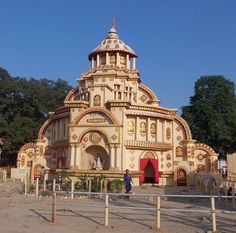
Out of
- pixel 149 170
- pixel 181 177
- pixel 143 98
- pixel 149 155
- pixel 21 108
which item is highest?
pixel 21 108

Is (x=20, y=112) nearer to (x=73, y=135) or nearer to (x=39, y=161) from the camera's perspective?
(x=39, y=161)

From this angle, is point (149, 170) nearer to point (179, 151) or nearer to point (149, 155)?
point (149, 155)

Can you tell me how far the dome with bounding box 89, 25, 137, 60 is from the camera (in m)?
36.2

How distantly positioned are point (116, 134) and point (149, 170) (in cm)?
549

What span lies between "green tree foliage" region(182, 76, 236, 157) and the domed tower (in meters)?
9.86

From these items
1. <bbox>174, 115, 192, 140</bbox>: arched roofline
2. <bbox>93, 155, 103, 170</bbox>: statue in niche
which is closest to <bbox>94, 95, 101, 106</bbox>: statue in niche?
<bbox>93, 155, 103, 170</bbox>: statue in niche

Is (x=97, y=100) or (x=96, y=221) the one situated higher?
(x=97, y=100)

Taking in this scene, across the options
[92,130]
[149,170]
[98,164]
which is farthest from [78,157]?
[149,170]

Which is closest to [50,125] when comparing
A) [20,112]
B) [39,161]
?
[39,161]

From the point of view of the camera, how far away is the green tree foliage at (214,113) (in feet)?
132

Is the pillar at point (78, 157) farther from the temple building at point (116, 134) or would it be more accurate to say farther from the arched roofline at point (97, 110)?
the arched roofline at point (97, 110)

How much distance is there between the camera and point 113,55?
119 feet

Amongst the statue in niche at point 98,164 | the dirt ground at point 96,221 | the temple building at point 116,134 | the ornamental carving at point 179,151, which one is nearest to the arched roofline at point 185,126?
the temple building at point 116,134

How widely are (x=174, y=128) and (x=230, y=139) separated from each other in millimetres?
9993
